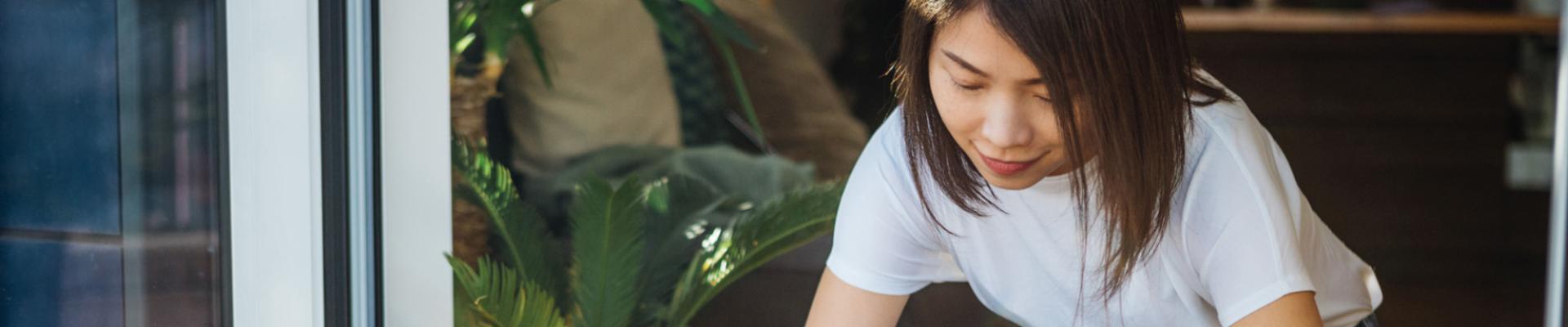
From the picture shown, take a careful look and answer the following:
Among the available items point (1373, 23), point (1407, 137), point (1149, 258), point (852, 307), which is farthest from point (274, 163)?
point (1407, 137)

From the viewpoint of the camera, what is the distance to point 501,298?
1.73 m

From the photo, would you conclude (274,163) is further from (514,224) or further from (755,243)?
(755,243)

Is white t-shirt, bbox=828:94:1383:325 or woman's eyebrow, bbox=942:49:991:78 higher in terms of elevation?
woman's eyebrow, bbox=942:49:991:78

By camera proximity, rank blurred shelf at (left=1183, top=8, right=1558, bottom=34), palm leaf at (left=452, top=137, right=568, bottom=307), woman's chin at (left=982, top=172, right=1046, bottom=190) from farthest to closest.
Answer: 1. blurred shelf at (left=1183, top=8, right=1558, bottom=34)
2. palm leaf at (left=452, top=137, right=568, bottom=307)
3. woman's chin at (left=982, top=172, right=1046, bottom=190)

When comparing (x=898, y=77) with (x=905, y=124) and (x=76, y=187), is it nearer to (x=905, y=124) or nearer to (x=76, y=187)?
(x=905, y=124)

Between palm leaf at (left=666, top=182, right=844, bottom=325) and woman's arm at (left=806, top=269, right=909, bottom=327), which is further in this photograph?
palm leaf at (left=666, top=182, right=844, bottom=325)

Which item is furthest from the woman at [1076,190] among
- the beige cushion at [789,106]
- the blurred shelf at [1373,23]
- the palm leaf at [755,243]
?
the blurred shelf at [1373,23]

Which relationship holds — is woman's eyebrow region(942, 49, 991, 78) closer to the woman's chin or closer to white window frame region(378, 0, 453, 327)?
the woman's chin

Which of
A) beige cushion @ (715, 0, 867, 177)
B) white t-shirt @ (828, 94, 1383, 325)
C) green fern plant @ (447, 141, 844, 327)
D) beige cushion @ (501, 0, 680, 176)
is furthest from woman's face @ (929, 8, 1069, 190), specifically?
beige cushion @ (715, 0, 867, 177)

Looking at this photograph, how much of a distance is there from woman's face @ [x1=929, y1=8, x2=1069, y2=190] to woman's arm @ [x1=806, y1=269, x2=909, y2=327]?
278 mm

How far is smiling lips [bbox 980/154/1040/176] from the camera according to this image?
1048mm

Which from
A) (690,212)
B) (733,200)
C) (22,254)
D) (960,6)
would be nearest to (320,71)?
(22,254)

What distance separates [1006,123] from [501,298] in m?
0.93

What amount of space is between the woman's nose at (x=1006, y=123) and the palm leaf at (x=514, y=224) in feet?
3.20
